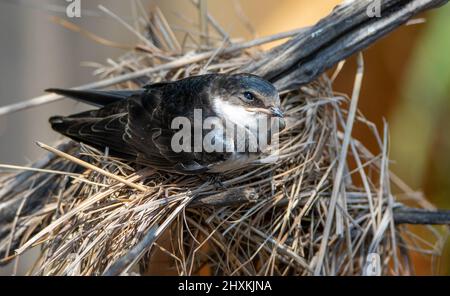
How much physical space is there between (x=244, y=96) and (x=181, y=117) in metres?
0.18

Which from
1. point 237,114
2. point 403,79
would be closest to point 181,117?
point 237,114

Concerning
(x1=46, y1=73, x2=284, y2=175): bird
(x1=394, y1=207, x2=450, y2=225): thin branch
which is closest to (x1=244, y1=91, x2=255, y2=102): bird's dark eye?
(x1=46, y1=73, x2=284, y2=175): bird

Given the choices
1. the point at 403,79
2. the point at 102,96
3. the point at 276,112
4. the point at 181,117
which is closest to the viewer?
the point at 276,112

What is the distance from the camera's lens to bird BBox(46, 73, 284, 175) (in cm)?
176

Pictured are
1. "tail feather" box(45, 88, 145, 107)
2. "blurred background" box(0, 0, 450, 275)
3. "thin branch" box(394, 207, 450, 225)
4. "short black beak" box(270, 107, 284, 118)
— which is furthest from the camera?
"blurred background" box(0, 0, 450, 275)

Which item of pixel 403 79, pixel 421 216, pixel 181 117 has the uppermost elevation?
pixel 403 79

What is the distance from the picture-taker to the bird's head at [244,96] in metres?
1.74

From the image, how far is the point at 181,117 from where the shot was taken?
1.83 metres

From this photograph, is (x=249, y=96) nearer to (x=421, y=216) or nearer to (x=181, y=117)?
(x=181, y=117)

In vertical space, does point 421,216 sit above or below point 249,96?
below

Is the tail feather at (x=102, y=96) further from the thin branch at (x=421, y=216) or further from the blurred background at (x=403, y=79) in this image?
the thin branch at (x=421, y=216)

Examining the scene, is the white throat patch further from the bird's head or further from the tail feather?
the tail feather

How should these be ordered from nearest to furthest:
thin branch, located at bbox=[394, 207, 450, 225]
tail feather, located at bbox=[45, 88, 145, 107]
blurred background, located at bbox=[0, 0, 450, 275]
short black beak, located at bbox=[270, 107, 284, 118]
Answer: short black beak, located at bbox=[270, 107, 284, 118] < thin branch, located at bbox=[394, 207, 450, 225] < tail feather, located at bbox=[45, 88, 145, 107] < blurred background, located at bbox=[0, 0, 450, 275]
